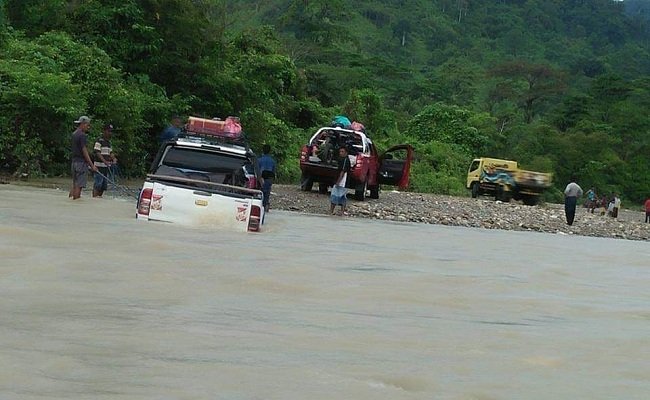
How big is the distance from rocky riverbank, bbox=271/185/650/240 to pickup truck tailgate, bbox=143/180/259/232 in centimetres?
653

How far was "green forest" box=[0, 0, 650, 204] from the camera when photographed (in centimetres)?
1973

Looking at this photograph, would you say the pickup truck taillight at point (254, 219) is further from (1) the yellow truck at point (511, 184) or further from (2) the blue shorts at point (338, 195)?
(1) the yellow truck at point (511, 184)

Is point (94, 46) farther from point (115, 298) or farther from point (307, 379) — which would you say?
point (307, 379)

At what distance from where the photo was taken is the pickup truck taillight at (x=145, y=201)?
11.7 m

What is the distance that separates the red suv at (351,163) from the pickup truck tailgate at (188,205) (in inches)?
359

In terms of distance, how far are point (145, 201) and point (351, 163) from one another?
9.46 meters

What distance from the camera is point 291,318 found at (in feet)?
23.7

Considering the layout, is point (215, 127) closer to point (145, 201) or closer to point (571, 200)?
point (145, 201)

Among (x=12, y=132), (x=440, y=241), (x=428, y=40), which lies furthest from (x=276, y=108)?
(x=428, y=40)

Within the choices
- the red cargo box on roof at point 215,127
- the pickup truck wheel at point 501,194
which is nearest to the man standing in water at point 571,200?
the pickup truck wheel at point 501,194

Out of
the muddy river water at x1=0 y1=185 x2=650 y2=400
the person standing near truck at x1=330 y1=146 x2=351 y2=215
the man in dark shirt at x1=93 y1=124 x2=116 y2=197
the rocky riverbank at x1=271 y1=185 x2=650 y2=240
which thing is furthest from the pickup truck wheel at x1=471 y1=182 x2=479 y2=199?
the muddy river water at x1=0 y1=185 x2=650 y2=400

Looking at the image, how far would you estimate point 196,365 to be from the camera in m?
5.43

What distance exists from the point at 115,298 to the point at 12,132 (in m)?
11.6

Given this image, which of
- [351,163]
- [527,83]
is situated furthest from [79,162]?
[527,83]
